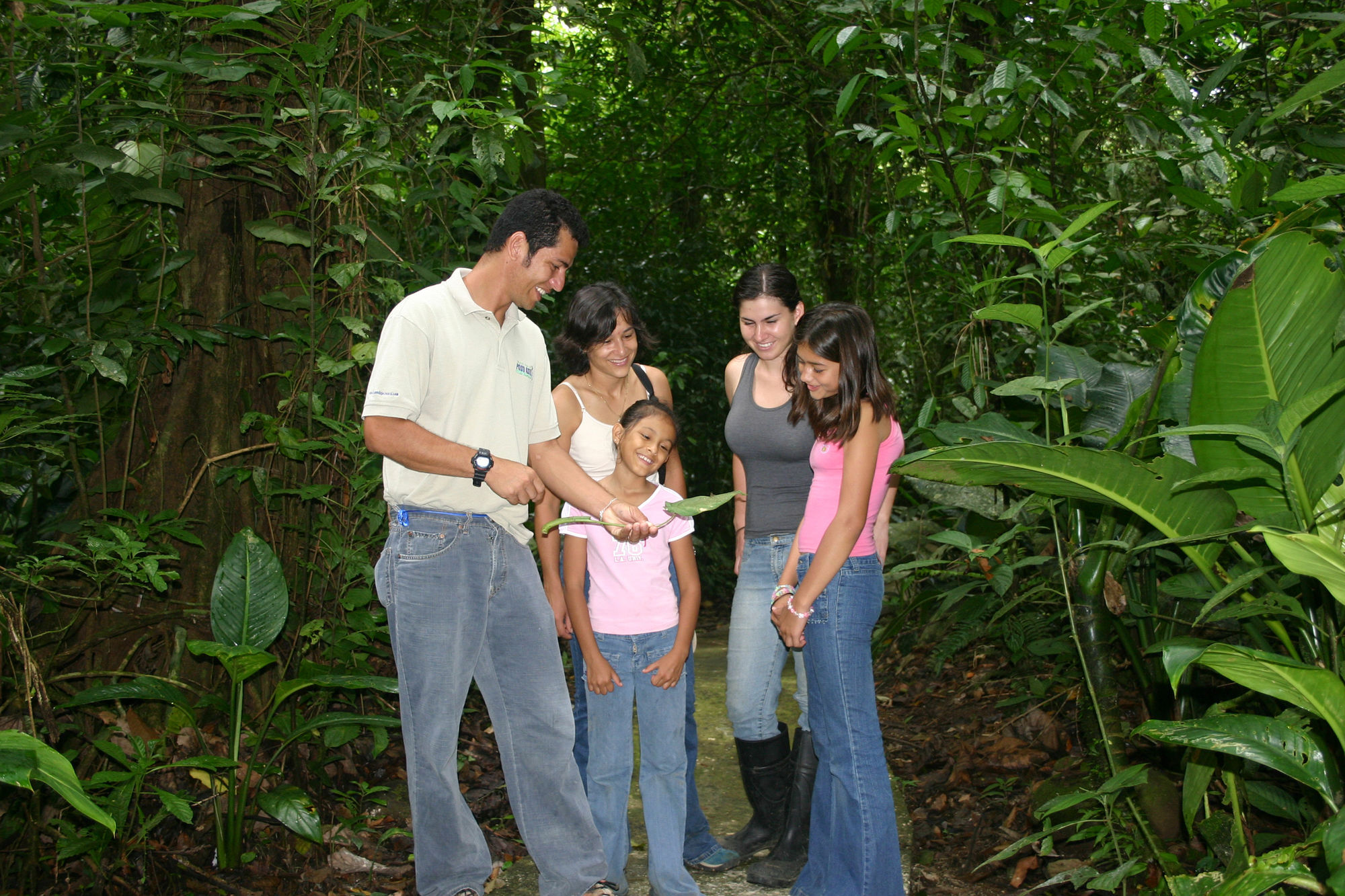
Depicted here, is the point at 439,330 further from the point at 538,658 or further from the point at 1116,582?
the point at 1116,582

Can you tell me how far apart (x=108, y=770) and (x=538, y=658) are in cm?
134

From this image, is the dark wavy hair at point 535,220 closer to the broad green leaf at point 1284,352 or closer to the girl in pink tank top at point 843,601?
the girl in pink tank top at point 843,601

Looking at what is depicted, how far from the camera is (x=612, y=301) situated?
3521 mm

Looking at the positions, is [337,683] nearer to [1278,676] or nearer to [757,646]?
[757,646]

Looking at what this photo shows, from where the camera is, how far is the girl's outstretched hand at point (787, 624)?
302cm

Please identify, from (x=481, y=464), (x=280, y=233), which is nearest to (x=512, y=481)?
(x=481, y=464)

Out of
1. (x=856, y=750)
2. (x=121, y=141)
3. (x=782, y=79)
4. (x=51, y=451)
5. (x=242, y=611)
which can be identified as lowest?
(x=856, y=750)

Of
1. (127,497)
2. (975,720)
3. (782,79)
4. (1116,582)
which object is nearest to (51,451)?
(127,497)

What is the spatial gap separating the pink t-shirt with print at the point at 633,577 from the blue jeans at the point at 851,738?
46cm

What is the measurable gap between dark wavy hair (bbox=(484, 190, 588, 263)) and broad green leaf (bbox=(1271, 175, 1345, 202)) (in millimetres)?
1811

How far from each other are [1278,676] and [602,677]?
1.86m

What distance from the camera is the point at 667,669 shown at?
317 cm

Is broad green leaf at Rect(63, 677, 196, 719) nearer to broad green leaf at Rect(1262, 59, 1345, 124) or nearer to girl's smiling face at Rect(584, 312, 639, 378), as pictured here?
girl's smiling face at Rect(584, 312, 639, 378)

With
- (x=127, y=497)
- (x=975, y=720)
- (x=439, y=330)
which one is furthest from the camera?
(x=975, y=720)
